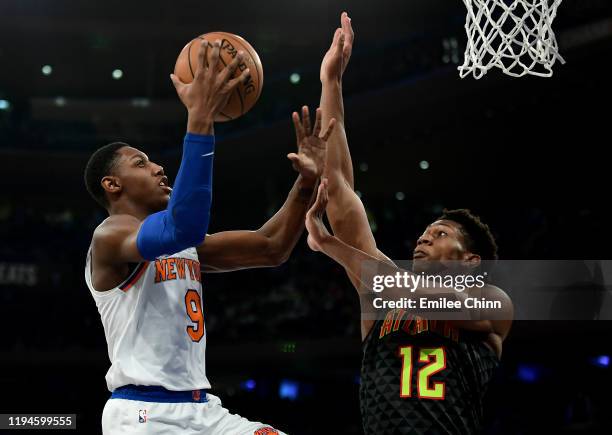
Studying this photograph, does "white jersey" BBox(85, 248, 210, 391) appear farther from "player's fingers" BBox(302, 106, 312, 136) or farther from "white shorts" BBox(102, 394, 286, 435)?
"player's fingers" BBox(302, 106, 312, 136)

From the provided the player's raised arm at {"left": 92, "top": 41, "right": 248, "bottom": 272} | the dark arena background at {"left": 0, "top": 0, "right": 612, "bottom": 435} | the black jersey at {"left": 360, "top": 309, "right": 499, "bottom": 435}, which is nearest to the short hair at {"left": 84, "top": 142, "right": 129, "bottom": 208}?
the player's raised arm at {"left": 92, "top": 41, "right": 248, "bottom": 272}

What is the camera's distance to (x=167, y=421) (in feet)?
10.1

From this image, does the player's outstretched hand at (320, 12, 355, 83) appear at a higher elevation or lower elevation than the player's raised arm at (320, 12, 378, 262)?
higher

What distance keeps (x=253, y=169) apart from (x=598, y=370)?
28.6 ft

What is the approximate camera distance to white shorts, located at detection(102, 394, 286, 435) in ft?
10.1

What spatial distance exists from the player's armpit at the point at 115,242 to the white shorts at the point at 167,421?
1.88 ft

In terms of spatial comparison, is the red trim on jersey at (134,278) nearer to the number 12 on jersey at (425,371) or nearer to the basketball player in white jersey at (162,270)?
the basketball player in white jersey at (162,270)

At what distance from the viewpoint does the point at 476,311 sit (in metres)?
3.51

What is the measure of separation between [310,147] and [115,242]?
3.19 feet

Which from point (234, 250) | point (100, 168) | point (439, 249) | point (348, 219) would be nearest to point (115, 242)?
point (100, 168)

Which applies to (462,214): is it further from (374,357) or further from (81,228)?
(81,228)

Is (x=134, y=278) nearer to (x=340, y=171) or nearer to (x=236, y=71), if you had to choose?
(x=236, y=71)

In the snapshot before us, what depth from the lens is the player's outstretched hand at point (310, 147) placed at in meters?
3.47

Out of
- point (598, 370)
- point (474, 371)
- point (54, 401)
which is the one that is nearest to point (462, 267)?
point (474, 371)
